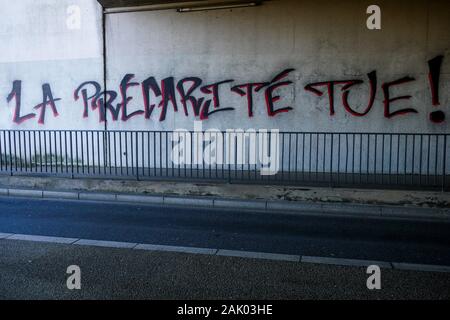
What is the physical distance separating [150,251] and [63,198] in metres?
5.00

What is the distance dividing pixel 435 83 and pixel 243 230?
7.52 meters

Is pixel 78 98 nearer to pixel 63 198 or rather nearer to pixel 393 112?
pixel 63 198

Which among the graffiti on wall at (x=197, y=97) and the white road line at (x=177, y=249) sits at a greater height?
the graffiti on wall at (x=197, y=97)

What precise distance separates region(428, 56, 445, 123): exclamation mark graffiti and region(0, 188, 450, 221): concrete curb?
4235 mm

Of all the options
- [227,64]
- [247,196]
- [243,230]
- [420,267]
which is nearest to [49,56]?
[227,64]

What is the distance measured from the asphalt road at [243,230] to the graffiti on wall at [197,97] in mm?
4760

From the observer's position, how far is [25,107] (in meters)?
14.6

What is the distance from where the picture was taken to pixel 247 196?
9.33 metres

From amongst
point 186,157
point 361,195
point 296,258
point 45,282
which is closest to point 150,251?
point 45,282

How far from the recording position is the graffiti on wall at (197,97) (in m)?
11.9

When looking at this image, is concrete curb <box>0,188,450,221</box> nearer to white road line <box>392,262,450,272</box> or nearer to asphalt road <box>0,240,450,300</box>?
white road line <box>392,262,450,272</box>

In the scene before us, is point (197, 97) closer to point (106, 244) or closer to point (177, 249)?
point (106, 244)

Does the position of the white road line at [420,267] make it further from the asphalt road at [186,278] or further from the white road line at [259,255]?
the white road line at [259,255]

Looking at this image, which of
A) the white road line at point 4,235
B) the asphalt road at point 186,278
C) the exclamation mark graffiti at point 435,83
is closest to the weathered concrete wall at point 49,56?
the white road line at point 4,235
